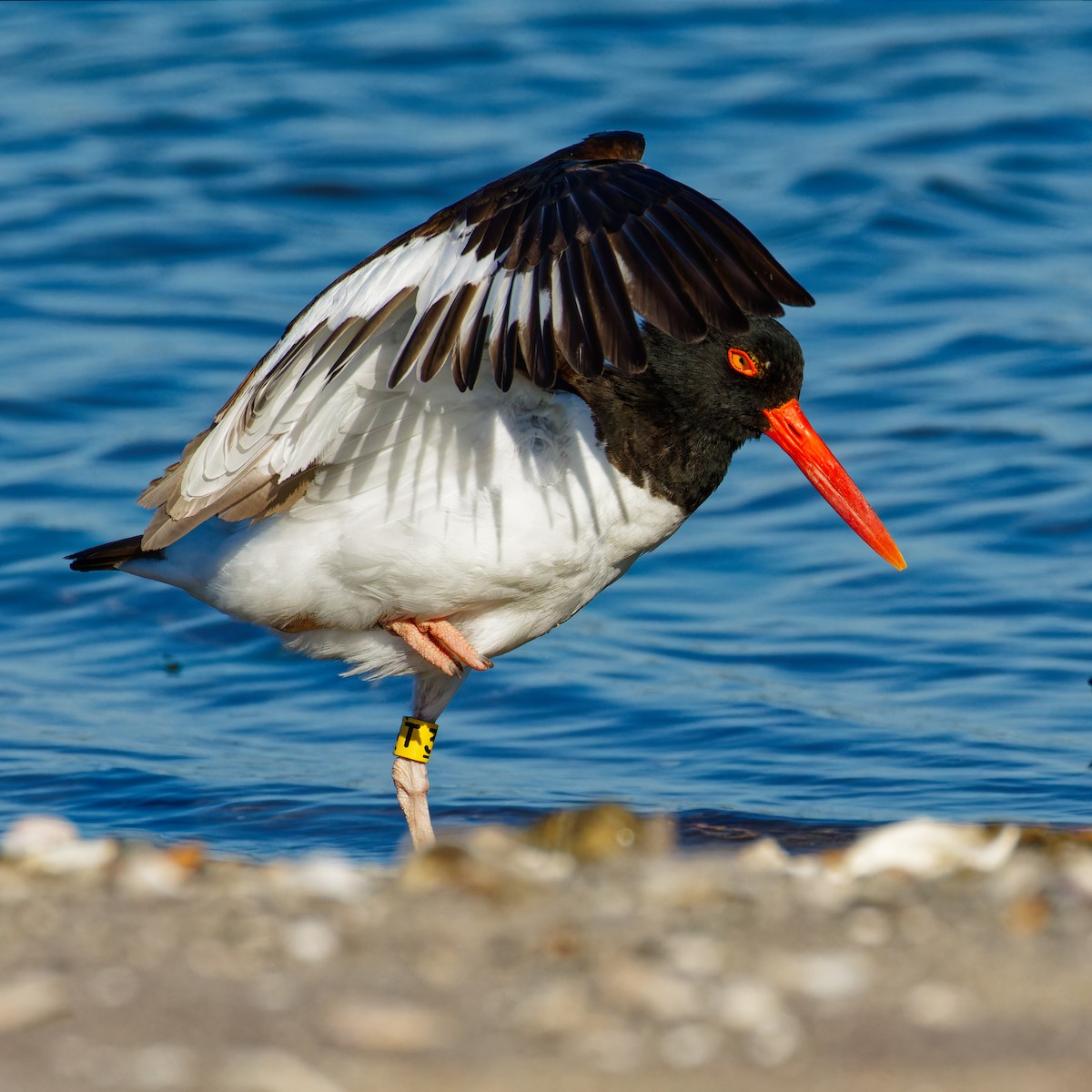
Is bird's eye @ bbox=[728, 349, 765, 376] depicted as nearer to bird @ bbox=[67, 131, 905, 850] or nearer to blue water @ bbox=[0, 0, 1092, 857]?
bird @ bbox=[67, 131, 905, 850]

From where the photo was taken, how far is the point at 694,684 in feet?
23.3

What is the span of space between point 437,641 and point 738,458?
4.39m

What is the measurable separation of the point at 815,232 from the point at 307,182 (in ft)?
11.5

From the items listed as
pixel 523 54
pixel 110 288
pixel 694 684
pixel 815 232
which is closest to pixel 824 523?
pixel 694 684

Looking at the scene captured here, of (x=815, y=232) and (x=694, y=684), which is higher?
(x=815, y=232)

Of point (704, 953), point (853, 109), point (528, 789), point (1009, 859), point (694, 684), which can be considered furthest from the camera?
point (853, 109)

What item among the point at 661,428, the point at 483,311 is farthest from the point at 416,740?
the point at 483,311

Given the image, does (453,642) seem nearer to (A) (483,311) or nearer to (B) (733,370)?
(B) (733,370)

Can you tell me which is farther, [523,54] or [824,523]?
[523,54]

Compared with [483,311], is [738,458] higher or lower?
lower

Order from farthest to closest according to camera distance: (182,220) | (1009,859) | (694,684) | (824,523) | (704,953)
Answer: (182,220) < (824,523) < (694,684) < (1009,859) < (704,953)

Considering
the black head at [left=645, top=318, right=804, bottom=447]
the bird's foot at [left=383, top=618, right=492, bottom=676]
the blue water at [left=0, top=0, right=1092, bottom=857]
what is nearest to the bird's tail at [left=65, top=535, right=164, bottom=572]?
the bird's foot at [left=383, top=618, right=492, bottom=676]

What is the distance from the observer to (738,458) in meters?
9.25

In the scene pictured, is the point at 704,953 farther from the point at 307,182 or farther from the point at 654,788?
the point at 307,182
